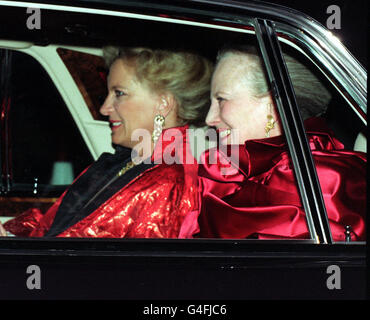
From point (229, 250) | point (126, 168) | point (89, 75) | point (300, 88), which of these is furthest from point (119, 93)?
point (229, 250)

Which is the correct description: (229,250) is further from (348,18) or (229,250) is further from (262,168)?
(348,18)

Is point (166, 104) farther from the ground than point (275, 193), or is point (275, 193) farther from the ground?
point (166, 104)

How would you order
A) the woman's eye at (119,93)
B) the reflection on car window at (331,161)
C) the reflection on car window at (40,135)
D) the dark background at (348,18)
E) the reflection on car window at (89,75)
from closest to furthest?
the dark background at (348,18)
the reflection on car window at (331,161)
the woman's eye at (119,93)
the reflection on car window at (89,75)
the reflection on car window at (40,135)

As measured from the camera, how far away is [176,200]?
96.4 inches

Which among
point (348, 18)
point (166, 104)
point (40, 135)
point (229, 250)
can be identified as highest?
point (40, 135)

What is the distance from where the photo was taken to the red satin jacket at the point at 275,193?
6.25ft

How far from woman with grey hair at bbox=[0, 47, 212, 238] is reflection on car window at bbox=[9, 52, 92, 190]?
425 millimetres

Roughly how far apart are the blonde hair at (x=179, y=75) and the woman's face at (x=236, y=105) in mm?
224

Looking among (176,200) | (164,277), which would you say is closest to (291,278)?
(164,277)

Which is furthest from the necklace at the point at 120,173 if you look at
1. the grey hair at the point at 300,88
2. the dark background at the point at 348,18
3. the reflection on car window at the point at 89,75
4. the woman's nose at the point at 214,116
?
the dark background at the point at 348,18

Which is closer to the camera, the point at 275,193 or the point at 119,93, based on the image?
the point at 275,193

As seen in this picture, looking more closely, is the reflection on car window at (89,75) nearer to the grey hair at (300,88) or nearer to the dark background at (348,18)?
the grey hair at (300,88)

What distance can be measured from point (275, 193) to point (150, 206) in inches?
22.8

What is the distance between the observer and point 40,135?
3.46 metres
